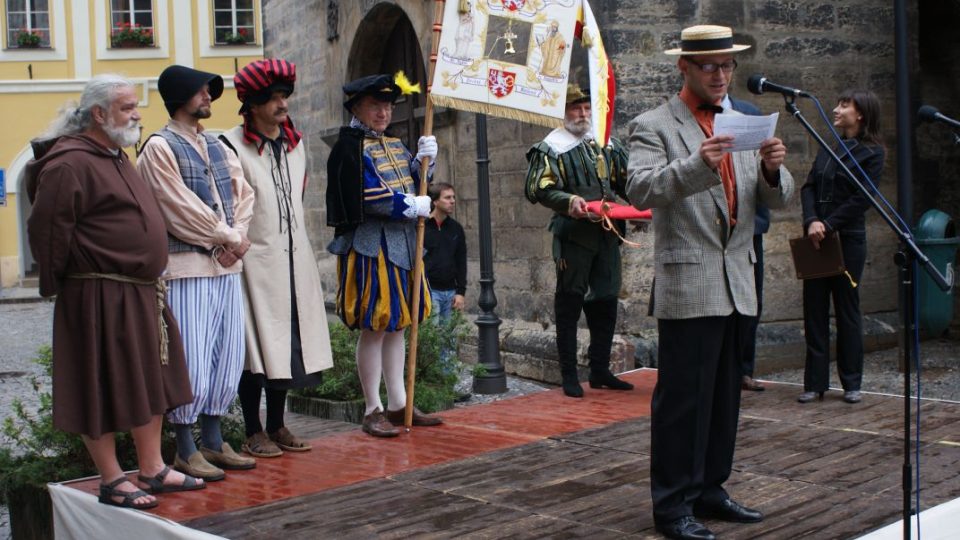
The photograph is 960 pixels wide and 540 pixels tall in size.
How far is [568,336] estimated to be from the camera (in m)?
7.41

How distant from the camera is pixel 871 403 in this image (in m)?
6.90

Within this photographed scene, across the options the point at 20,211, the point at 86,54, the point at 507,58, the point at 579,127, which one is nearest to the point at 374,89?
the point at 507,58

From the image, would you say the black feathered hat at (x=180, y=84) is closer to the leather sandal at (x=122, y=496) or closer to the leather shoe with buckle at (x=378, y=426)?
the leather sandal at (x=122, y=496)

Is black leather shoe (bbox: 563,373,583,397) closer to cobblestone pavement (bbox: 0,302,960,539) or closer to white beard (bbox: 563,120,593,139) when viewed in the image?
cobblestone pavement (bbox: 0,302,960,539)

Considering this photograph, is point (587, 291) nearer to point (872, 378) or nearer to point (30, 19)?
point (872, 378)

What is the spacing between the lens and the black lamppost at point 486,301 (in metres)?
8.37

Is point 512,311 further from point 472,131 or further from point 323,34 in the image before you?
point 323,34

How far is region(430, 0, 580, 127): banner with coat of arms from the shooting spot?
6.44m

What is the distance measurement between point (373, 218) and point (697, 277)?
224 centimetres

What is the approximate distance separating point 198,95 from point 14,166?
2203 cm

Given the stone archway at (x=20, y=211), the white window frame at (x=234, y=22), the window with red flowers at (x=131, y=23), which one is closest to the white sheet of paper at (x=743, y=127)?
the stone archway at (x=20, y=211)

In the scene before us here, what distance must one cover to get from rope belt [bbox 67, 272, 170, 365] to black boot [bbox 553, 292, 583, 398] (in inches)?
116

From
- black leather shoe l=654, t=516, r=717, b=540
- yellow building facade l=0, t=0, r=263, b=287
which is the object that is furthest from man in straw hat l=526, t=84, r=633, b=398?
yellow building facade l=0, t=0, r=263, b=287

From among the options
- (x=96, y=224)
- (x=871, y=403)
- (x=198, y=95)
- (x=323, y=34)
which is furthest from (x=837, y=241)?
(x=323, y=34)
